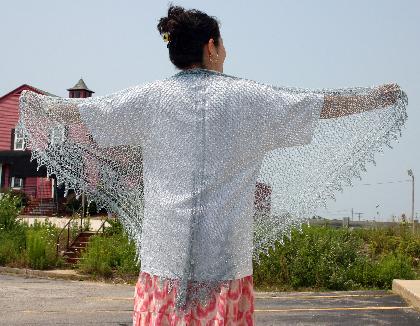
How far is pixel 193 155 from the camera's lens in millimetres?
2256

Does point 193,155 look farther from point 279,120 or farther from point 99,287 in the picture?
point 99,287

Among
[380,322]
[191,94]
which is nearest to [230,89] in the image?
[191,94]

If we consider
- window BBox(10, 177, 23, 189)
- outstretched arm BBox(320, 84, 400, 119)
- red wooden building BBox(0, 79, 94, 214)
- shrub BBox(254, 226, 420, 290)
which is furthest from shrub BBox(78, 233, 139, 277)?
window BBox(10, 177, 23, 189)

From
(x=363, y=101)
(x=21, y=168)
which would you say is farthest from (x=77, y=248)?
(x=363, y=101)

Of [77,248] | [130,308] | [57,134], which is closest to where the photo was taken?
[57,134]

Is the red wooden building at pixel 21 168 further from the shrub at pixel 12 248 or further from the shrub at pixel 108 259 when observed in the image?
the shrub at pixel 108 259

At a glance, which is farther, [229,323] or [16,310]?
[16,310]

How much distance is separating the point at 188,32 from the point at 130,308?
273 inches

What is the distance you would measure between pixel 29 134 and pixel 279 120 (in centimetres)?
132

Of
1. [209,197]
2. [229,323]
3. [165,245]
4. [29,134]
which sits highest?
[29,134]

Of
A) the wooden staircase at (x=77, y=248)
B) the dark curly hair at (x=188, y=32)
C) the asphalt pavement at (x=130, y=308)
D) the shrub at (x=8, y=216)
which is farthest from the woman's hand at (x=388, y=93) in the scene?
the shrub at (x=8, y=216)

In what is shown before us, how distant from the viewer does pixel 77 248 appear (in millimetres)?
16969

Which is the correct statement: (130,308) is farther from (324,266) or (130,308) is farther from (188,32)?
(188,32)

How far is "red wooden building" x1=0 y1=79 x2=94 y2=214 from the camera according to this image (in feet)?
87.9
